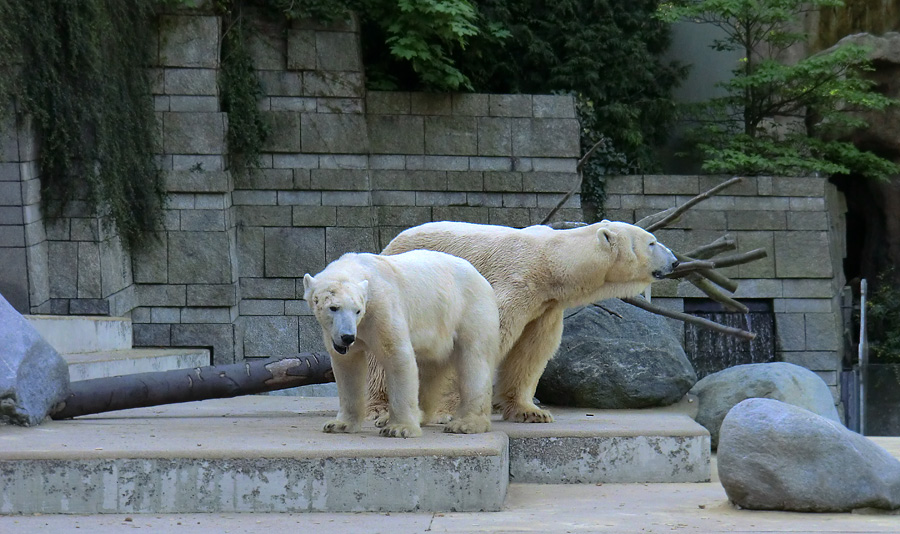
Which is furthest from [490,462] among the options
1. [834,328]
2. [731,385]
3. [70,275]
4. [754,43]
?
[754,43]

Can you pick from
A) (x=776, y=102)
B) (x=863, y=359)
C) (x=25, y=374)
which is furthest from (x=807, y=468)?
(x=776, y=102)

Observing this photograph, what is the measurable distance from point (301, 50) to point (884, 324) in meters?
9.33

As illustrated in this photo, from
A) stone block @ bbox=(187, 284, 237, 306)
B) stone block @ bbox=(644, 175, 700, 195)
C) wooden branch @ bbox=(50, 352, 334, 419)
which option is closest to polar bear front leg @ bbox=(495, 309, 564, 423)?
wooden branch @ bbox=(50, 352, 334, 419)

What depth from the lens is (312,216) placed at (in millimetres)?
11641

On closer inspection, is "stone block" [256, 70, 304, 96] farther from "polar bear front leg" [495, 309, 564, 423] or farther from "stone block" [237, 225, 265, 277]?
"polar bear front leg" [495, 309, 564, 423]

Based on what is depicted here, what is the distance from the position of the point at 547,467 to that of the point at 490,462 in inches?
47.0

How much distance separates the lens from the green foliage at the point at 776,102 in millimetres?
13281

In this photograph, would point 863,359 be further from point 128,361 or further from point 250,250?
point 128,361

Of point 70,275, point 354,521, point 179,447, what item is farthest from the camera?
point 70,275

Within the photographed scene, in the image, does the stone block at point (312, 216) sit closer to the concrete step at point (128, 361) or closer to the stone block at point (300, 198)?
the stone block at point (300, 198)

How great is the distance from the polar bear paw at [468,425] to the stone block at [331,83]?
717 cm

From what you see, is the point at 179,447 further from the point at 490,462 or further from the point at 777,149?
the point at 777,149

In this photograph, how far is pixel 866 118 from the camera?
15141mm

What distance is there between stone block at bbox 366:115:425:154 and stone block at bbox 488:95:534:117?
2.78ft
